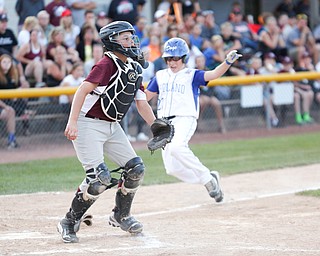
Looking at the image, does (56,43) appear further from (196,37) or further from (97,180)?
(97,180)

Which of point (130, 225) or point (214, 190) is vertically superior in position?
point (130, 225)

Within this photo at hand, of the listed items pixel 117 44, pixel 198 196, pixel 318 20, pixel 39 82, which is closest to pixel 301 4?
pixel 318 20

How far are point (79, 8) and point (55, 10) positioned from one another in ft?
2.76

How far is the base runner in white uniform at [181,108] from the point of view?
28.2ft

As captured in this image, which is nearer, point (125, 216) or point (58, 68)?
point (125, 216)

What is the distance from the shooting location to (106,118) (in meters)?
6.63

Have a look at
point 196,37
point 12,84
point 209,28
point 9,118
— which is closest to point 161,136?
point 9,118

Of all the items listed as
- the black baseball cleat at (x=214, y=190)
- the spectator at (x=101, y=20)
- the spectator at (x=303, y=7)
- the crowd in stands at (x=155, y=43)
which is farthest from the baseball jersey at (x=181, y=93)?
the spectator at (x=303, y=7)

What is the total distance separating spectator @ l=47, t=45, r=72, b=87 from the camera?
1395 centimetres

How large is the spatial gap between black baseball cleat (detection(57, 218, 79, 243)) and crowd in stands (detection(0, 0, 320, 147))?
20.7 feet

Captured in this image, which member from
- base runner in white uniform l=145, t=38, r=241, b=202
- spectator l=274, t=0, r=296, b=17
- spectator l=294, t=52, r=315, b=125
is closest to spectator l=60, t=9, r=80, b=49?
spectator l=294, t=52, r=315, b=125

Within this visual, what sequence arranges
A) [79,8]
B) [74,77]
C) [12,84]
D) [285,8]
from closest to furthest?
[12,84] < [74,77] < [79,8] < [285,8]

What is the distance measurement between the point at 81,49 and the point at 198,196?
6.29 m

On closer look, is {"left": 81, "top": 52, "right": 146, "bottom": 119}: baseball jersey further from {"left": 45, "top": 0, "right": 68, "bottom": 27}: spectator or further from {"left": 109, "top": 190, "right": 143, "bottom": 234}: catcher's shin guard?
{"left": 45, "top": 0, "right": 68, "bottom": 27}: spectator
